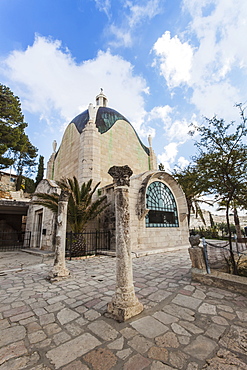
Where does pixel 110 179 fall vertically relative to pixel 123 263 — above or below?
above

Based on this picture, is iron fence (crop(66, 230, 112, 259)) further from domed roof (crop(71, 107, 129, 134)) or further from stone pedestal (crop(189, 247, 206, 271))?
domed roof (crop(71, 107, 129, 134))

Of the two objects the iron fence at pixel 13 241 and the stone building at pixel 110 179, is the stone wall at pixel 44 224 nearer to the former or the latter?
the stone building at pixel 110 179

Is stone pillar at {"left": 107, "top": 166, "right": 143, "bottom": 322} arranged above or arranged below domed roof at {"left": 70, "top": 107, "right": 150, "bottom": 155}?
below

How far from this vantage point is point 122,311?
247 cm

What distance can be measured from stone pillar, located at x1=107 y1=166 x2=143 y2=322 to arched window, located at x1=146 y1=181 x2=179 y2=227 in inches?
261

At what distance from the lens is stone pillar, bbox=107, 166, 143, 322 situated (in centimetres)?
255

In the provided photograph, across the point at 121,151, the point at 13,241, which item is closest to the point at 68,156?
the point at 121,151

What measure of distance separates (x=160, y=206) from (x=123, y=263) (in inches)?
316

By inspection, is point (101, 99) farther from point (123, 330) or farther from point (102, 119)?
point (123, 330)

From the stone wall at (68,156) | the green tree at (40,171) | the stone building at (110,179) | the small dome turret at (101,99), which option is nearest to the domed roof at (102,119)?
the stone building at (110,179)

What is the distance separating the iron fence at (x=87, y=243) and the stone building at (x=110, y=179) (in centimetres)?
54

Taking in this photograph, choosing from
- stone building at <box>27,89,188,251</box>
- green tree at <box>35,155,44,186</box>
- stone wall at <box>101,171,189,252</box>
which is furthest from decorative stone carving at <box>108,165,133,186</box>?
green tree at <box>35,155,44,186</box>

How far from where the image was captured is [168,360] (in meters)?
1.70

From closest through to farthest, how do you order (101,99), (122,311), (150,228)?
(122,311)
(150,228)
(101,99)
